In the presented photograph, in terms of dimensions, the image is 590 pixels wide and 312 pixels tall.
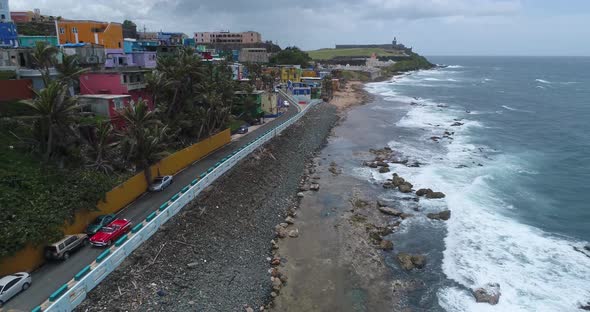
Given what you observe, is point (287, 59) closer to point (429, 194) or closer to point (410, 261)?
point (429, 194)

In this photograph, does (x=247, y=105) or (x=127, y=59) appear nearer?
(x=127, y=59)

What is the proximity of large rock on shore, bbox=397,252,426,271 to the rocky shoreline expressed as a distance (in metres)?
8.53

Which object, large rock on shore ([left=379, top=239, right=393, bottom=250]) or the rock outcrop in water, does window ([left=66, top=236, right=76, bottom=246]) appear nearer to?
large rock on shore ([left=379, top=239, right=393, bottom=250])

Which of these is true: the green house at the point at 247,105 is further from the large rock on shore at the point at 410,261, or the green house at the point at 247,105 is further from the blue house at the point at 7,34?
the large rock on shore at the point at 410,261

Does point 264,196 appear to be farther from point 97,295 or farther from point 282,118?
point 282,118

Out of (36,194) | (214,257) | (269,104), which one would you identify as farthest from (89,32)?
(214,257)

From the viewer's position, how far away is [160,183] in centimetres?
3219

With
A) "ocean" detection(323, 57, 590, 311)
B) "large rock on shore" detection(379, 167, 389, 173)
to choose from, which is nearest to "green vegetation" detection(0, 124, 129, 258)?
"ocean" detection(323, 57, 590, 311)

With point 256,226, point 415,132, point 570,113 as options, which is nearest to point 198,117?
point 256,226

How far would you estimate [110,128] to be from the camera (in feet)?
102

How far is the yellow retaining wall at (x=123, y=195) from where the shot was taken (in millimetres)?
20078

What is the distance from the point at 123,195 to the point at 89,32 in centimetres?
4322

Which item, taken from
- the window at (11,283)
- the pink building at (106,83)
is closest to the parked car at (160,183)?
the pink building at (106,83)

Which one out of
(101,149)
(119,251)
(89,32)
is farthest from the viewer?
(89,32)
